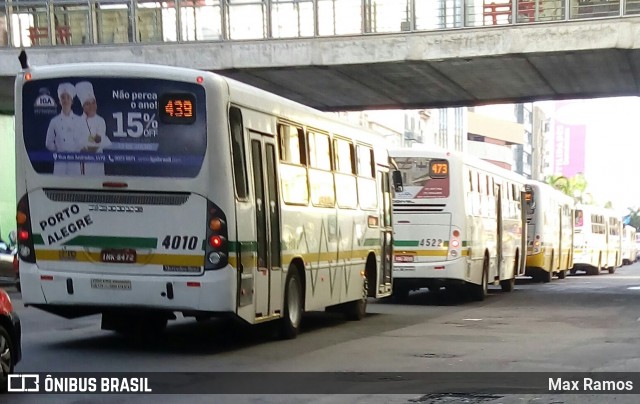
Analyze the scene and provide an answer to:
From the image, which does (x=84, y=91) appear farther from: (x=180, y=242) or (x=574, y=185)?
(x=574, y=185)

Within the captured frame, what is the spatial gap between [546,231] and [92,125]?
27.9 meters

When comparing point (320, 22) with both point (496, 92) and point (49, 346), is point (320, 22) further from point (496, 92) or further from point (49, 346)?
point (49, 346)

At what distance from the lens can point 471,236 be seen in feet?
80.0

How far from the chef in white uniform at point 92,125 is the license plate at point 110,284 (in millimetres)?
1171

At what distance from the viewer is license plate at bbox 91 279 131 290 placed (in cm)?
1251

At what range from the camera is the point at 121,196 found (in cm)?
1258

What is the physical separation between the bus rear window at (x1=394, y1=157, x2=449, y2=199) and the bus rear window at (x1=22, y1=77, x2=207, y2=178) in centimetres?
1140

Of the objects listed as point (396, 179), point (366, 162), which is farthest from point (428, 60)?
point (366, 162)

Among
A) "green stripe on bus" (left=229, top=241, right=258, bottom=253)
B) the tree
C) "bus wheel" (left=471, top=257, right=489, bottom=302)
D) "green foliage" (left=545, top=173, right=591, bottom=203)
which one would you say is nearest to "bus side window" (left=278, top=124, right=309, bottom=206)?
"green stripe on bus" (left=229, top=241, right=258, bottom=253)

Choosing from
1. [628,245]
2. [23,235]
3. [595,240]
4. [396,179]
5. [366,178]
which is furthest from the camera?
[628,245]

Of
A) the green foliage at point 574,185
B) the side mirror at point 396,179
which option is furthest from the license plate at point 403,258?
the green foliage at point 574,185

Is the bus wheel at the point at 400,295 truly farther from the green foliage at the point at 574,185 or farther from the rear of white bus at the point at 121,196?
the green foliage at the point at 574,185

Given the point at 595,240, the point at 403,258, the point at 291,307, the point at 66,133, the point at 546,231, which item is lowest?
the point at 595,240

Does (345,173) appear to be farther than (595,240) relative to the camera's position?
No
